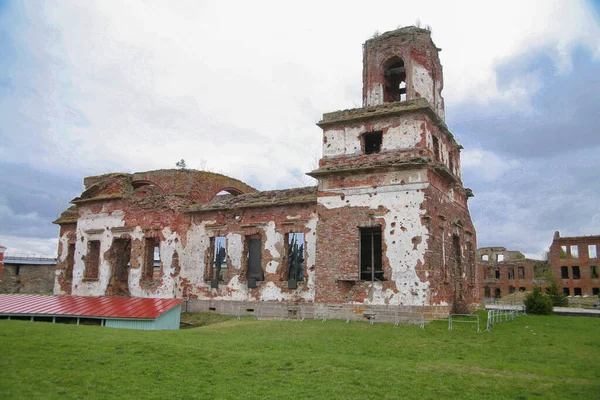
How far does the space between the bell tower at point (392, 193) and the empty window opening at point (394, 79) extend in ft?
0.19

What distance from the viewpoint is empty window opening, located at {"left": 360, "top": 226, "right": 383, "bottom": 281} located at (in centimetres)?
1688

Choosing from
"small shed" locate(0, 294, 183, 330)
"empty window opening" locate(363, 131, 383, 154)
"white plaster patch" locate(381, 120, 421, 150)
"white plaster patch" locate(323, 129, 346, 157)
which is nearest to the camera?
"small shed" locate(0, 294, 183, 330)

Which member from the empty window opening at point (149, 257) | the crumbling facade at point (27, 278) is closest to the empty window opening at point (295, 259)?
the empty window opening at point (149, 257)

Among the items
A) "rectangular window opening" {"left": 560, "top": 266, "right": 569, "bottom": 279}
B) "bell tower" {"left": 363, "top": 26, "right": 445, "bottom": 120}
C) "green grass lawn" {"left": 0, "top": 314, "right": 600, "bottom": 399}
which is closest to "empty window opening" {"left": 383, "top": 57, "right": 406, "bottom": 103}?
"bell tower" {"left": 363, "top": 26, "right": 445, "bottom": 120}

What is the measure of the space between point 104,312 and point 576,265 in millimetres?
43760

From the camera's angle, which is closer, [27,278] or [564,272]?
[27,278]

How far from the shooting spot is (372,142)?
18.3m

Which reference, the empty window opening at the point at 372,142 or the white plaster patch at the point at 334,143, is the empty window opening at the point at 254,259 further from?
the empty window opening at the point at 372,142

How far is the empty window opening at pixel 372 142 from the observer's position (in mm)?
17953

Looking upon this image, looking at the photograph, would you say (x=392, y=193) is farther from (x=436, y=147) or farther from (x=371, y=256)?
(x=436, y=147)

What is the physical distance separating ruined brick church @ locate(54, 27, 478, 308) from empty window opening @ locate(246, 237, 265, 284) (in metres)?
0.05

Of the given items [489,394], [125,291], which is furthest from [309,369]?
[125,291]

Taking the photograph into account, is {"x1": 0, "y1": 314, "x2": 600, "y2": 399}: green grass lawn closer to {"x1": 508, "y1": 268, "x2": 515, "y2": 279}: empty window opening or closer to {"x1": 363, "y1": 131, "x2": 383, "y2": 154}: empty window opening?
{"x1": 363, "y1": 131, "x2": 383, "y2": 154}: empty window opening

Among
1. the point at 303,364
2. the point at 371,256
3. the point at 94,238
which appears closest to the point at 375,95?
the point at 371,256
